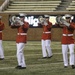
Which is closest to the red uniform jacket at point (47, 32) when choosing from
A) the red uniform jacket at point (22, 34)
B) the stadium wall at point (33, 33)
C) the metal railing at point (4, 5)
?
the red uniform jacket at point (22, 34)

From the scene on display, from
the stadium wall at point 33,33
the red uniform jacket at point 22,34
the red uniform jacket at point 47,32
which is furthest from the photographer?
the stadium wall at point 33,33

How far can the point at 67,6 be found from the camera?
32.2 metres

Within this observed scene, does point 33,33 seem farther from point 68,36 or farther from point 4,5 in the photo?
point 68,36

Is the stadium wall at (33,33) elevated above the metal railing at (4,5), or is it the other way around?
the metal railing at (4,5)

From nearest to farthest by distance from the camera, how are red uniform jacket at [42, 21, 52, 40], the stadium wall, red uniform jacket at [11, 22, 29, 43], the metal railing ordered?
red uniform jacket at [11, 22, 29, 43] → red uniform jacket at [42, 21, 52, 40] → the stadium wall → the metal railing

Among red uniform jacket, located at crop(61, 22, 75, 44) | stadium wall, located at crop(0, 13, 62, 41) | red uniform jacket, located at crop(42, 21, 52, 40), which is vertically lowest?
stadium wall, located at crop(0, 13, 62, 41)

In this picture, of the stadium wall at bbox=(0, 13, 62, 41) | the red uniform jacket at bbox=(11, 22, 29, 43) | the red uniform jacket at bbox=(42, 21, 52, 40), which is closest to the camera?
the red uniform jacket at bbox=(11, 22, 29, 43)

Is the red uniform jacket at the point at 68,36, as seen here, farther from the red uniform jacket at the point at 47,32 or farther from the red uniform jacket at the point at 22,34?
the red uniform jacket at the point at 47,32

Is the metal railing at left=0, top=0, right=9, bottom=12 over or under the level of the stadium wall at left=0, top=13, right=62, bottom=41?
over

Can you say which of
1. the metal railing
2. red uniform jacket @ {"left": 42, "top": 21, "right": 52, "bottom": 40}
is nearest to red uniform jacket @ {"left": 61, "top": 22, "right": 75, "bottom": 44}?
red uniform jacket @ {"left": 42, "top": 21, "right": 52, "bottom": 40}

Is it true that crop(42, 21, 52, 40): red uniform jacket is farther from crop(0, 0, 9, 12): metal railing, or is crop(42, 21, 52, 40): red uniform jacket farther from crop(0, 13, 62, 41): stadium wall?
crop(0, 0, 9, 12): metal railing

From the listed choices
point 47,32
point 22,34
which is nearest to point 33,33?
point 47,32

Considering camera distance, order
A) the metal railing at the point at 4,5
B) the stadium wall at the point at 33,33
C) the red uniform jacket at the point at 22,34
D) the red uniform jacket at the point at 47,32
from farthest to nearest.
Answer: the metal railing at the point at 4,5, the stadium wall at the point at 33,33, the red uniform jacket at the point at 47,32, the red uniform jacket at the point at 22,34

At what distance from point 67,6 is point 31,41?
542cm
